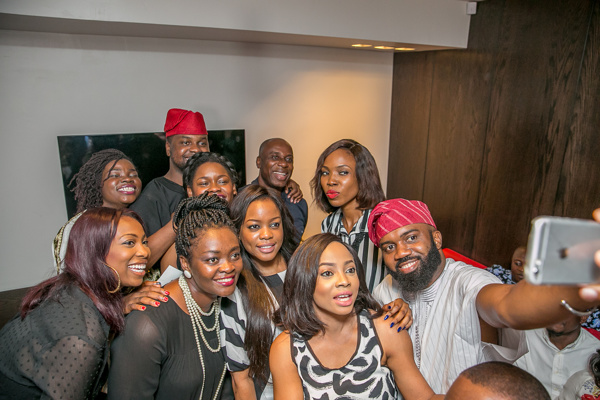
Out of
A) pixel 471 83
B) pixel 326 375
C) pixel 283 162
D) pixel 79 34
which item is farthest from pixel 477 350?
pixel 79 34

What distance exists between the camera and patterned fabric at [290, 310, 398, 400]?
4.82 feet

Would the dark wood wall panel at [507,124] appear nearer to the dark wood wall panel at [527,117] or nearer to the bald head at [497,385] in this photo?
the dark wood wall panel at [527,117]

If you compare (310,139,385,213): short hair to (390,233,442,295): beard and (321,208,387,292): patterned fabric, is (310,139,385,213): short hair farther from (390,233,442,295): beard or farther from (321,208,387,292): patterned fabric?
(390,233,442,295): beard

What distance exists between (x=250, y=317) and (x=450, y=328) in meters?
0.86

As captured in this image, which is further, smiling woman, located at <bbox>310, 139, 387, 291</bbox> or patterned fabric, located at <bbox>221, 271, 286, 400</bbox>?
smiling woman, located at <bbox>310, 139, 387, 291</bbox>

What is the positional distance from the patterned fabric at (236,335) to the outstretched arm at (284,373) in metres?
0.20

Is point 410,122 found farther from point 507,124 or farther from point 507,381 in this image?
point 507,381

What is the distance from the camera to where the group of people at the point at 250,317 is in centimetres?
135

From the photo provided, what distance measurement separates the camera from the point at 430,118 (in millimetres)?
4355

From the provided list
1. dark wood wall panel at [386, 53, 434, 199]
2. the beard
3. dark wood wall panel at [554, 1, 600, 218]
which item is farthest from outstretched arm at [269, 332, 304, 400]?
dark wood wall panel at [386, 53, 434, 199]

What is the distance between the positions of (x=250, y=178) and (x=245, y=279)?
259cm

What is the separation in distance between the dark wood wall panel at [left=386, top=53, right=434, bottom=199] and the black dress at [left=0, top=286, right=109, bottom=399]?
390cm

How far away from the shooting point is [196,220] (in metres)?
1.65

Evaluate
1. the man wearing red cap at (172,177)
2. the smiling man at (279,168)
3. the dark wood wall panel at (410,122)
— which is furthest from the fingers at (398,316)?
the dark wood wall panel at (410,122)
